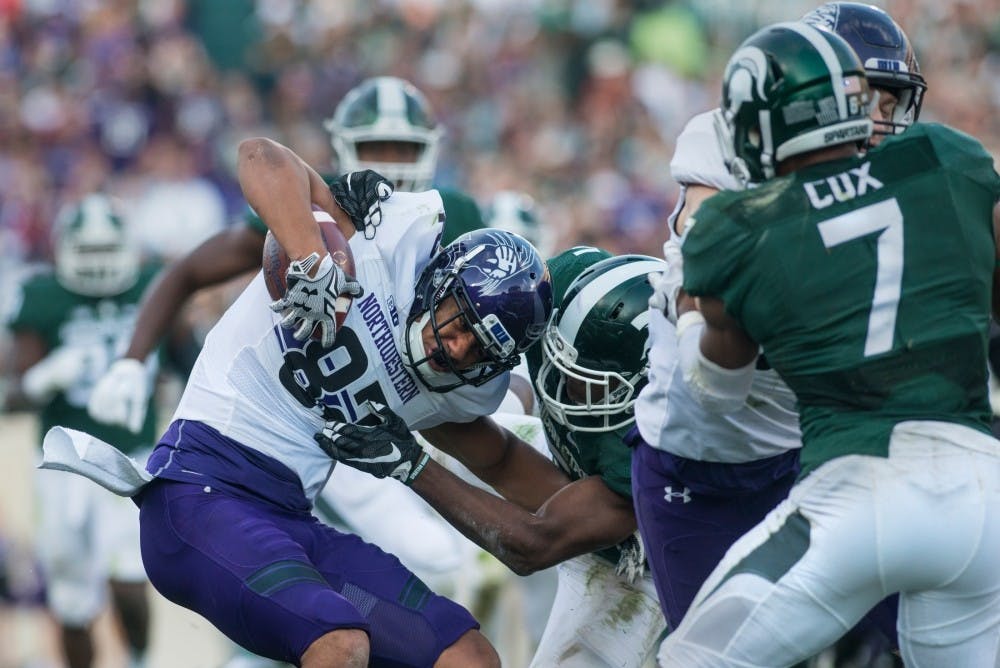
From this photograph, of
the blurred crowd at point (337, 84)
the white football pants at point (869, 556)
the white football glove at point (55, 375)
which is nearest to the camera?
the white football pants at point (869, 556)

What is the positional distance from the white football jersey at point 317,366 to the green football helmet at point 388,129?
7.80ft

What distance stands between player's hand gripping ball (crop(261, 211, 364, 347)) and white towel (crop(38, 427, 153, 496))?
51cm

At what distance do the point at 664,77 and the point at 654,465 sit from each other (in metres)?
8.14

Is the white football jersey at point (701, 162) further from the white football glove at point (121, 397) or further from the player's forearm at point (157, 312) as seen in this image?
the player's forearm at point (157, 312)

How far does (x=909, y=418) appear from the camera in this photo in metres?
2.98

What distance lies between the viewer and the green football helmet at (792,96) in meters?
3.05

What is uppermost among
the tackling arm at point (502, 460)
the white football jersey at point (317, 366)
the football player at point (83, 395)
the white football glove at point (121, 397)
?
the white football jersey at point (317, 366)

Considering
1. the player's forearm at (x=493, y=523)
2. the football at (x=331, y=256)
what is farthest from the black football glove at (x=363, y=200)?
the player's forearm at (x=493, y=523)

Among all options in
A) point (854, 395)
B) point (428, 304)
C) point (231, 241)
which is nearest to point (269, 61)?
point (231, 241)

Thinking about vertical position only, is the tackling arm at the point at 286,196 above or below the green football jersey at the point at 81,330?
above

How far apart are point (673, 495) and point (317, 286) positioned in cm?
103

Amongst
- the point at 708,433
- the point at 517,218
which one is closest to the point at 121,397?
the point at 517,218

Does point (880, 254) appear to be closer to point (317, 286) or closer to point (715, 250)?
point (715, 250)

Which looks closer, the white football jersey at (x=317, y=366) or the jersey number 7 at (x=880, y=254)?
the jersey number 7 at (x=880, y=254)
